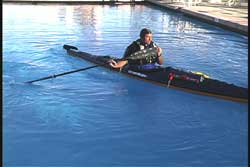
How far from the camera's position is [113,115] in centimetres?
745

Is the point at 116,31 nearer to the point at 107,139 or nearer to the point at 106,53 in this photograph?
the point at 106,53

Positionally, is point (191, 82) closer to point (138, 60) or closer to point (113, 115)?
point (138, 60)

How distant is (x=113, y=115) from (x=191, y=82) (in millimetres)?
1810

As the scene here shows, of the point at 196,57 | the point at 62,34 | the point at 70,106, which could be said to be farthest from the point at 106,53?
the point at 70,106

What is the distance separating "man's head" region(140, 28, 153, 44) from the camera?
8.45 metres

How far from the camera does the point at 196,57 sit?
1243 centimetres

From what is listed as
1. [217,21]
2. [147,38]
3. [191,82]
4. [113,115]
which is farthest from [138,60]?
[217,21]

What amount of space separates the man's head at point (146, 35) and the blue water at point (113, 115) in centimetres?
100

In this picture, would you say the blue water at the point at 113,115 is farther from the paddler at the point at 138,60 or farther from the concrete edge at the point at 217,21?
the concrete edge at the point at 217,21

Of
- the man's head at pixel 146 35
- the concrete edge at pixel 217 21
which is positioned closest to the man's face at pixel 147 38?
the man's head at pixel 146 35

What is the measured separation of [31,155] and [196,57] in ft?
24.9

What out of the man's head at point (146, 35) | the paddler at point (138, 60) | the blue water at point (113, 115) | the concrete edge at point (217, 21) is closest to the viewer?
the blue water at point (113, 115)

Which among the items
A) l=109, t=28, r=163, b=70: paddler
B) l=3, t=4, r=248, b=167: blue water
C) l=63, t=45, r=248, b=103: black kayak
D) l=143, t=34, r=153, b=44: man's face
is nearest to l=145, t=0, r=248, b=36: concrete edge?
l=3, t=4, r=248, b=167: blue water

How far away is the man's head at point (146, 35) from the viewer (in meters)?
8.45
